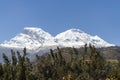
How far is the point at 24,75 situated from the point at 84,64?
3851 centimetres

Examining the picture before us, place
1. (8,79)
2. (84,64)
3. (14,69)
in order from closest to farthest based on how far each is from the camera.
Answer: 1. (8,79)
2. (14,69)
3. (84,64)

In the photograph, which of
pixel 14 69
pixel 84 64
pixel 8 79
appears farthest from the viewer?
pixel 84 64

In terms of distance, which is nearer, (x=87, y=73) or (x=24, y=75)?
(x=24, y=75)

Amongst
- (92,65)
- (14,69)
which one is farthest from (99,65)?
(14,69)

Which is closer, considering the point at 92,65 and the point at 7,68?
the point at 7,68

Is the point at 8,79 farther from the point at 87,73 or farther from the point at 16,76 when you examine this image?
the point at 87,73

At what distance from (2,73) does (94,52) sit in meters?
52.5

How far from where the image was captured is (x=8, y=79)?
17225 centimetres

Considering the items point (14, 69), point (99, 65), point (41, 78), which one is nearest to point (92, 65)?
point (99, 65)

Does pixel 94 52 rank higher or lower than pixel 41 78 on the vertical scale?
higher

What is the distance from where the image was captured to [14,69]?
610ft

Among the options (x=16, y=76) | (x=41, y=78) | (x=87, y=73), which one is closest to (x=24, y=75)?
(x=16, y=76)

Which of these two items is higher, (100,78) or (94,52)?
(94,52)

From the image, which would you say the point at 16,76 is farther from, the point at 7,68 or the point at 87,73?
the point at 87,73
